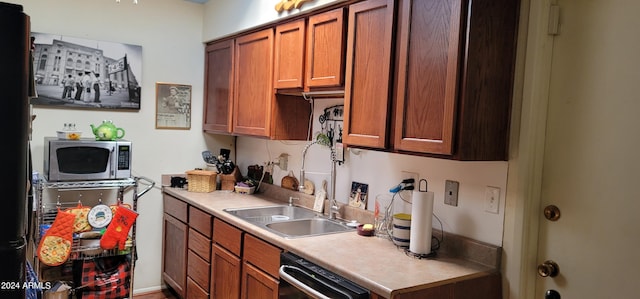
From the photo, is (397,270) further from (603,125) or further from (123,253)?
(123,253)

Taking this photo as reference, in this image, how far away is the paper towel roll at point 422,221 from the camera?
1.98 meters

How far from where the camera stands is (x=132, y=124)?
3.56 m

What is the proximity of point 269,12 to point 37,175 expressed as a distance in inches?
76.3

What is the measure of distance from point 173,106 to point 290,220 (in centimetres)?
163

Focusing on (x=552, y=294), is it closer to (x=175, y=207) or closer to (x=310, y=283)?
(x=310, y=283)

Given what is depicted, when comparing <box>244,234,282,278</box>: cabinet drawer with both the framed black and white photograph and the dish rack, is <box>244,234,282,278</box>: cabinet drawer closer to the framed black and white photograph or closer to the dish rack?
the dish rack

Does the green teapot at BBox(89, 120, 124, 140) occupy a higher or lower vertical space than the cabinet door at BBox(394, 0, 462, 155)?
lower

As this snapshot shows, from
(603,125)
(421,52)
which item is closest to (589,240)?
(603,125)

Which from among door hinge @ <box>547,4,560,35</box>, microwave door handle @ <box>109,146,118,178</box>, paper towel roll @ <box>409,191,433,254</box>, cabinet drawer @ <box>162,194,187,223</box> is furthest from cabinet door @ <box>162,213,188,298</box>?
door hinge @ <box>547,4,560,35</box>

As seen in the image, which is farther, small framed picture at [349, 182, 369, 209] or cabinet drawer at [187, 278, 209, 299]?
cabinet drawer at [187, 278, 209, 299]

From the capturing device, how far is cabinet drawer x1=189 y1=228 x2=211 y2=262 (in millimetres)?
2991

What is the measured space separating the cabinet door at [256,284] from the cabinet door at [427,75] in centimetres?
97

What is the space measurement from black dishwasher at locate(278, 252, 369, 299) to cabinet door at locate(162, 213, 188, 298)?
4.73 ft

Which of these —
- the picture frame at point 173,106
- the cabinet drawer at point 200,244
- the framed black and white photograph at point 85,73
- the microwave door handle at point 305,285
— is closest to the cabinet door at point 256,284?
the microwave door handle at point 305,285
